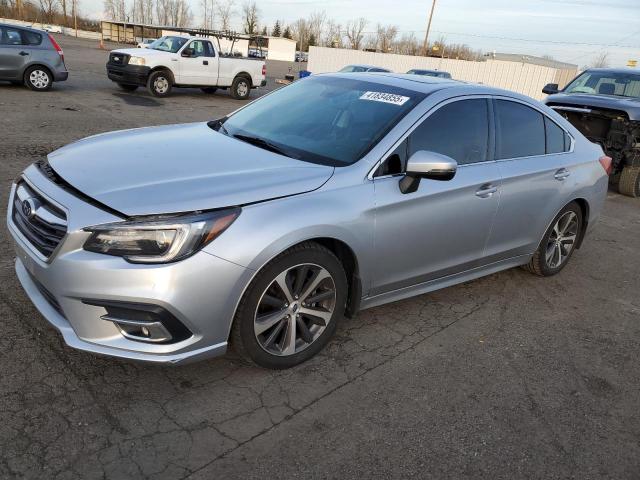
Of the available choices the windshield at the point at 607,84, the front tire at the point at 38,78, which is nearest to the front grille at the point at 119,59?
the front tire at the point at 38,78

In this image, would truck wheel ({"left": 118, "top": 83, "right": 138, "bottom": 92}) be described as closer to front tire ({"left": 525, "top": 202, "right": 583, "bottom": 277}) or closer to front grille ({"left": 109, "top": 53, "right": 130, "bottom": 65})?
front grille ({"left": 109, "top": 53, "right": 130, "bottom": 65})

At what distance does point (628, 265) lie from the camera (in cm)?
588

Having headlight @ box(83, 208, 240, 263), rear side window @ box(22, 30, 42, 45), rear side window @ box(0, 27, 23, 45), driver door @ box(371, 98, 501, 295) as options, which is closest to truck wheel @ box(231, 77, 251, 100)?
rear side window @ box(22, 30, 42, 45)

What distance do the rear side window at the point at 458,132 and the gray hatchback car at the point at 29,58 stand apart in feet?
42.5

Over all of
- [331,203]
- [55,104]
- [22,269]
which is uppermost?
[331,203]

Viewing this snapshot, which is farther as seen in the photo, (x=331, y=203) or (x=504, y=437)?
(x=331, y=203)

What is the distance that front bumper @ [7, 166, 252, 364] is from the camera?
256cm

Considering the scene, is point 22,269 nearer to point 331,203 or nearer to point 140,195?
point 140,195

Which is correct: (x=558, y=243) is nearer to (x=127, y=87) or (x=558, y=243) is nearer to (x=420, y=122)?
(x=420, y=122)

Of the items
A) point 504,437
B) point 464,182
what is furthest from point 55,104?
point 504,437

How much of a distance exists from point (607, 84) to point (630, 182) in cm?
201

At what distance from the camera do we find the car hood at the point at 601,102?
346 inches

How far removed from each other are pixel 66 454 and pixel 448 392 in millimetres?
2045

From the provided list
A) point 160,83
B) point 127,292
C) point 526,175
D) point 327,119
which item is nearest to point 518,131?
point 526,175
